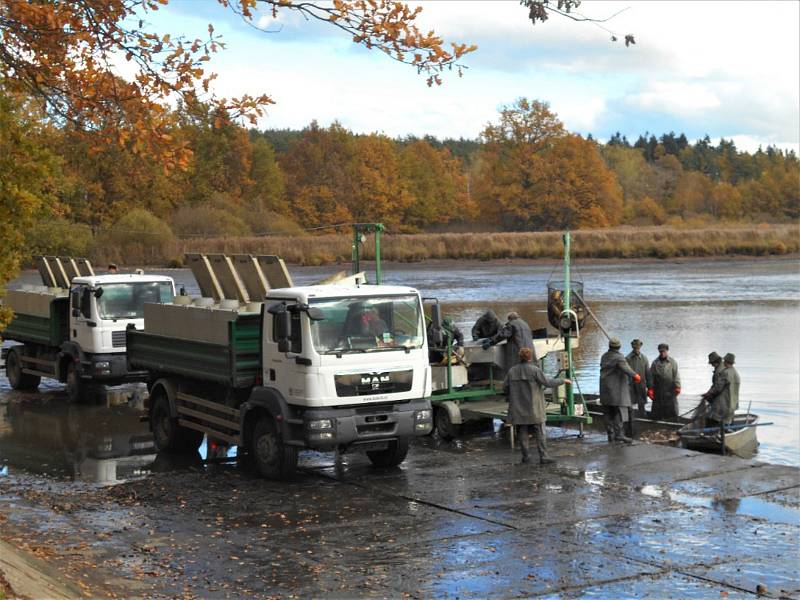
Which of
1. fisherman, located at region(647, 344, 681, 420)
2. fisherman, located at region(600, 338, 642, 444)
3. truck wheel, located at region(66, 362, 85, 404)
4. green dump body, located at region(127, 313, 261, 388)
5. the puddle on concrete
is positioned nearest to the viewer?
the puddle on concrete

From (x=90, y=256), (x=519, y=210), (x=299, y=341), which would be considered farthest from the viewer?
(x=519, y=210)

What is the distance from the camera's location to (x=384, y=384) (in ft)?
47.6

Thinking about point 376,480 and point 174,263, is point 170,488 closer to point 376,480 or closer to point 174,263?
point 376,480

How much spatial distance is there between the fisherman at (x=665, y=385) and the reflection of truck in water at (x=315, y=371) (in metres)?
6.66

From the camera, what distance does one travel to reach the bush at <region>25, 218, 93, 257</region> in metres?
64.4

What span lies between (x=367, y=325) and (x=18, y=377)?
13.4 m

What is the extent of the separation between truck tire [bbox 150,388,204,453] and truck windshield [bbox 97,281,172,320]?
533 centimetres

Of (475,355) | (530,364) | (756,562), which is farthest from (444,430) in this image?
(756,562)

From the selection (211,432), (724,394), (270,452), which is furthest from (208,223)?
(270,452)

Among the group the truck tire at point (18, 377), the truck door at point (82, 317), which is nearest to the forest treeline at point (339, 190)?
the truck tire at point (18, 377)

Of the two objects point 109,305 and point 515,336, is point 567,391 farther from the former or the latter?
point 109,305

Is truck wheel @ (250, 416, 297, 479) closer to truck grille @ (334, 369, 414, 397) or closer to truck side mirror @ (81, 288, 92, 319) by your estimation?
truck grille @ (334, 369, 414, 397)

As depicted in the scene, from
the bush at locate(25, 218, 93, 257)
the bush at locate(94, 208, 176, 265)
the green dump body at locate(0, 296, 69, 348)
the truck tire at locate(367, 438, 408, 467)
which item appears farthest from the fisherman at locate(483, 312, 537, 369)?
the bush at locate(94, 208, 176, 265)

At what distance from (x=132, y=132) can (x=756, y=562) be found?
704 centimetres
